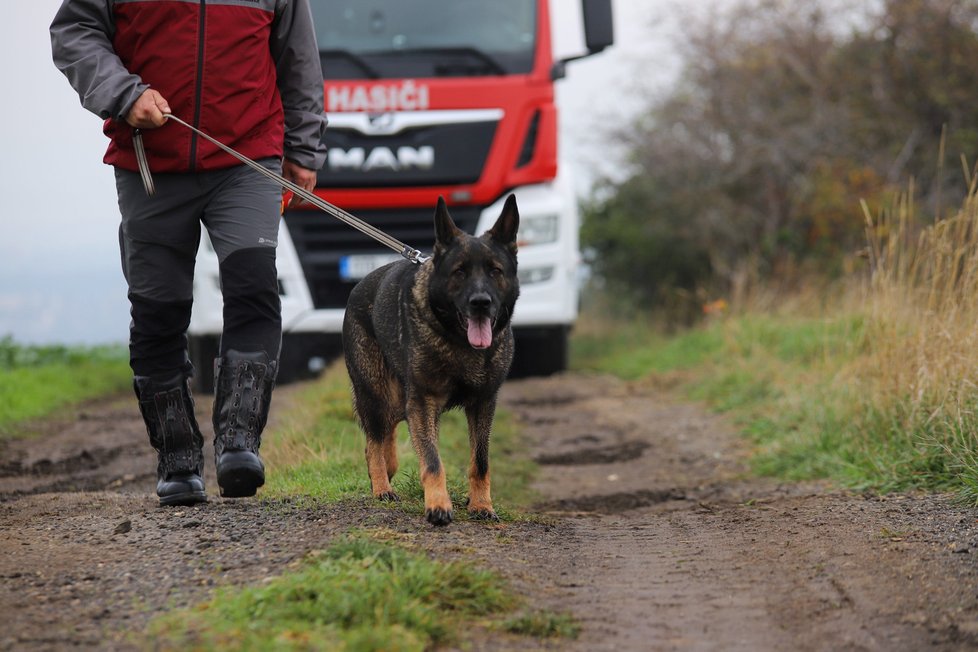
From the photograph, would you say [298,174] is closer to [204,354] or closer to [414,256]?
[414,256]

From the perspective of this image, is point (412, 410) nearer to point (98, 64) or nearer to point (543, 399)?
point (98, 64)

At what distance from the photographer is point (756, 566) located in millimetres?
4039

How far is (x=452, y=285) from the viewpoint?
466cm

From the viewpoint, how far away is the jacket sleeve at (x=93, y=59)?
14.6 ft

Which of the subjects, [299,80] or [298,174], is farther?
[298,174]

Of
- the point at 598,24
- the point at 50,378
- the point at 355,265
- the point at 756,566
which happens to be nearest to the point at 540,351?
the point at 355,265

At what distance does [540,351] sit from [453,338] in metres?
6.20

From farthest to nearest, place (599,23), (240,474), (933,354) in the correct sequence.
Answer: (599,23) < (933,354) < (240,474)

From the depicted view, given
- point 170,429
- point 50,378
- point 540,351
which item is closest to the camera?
point 170,429

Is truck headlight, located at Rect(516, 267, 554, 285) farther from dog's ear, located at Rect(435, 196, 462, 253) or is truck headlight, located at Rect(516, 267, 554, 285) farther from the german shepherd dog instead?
dog's ear, located at Rect(435, 196, 462, 253)

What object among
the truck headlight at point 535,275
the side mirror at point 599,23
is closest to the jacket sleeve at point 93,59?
the side mirror at point 599,23

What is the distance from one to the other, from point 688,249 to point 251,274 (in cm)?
1259

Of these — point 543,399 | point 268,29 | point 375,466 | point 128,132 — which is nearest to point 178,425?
point 375,466

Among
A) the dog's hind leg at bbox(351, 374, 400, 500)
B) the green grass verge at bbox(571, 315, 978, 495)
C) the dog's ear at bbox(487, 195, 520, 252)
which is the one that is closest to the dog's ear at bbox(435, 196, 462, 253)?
the dog's ear at bbox(487, 195, 520, 252)
